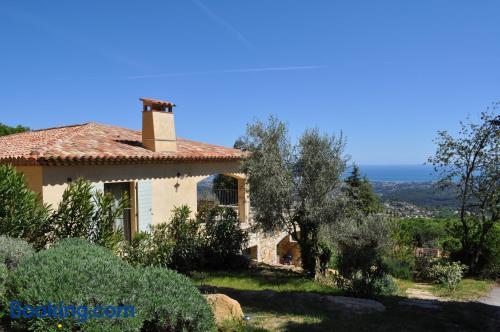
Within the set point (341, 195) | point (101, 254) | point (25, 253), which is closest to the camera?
point (101, 254)

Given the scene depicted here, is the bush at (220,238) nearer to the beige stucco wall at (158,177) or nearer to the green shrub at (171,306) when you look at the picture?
the beige stucco wall at (158,177)

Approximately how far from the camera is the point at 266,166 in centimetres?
1293

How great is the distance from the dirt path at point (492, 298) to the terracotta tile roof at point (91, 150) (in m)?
9.05

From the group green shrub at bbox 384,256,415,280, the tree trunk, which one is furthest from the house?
green shrub at bbox 384,256,415,280

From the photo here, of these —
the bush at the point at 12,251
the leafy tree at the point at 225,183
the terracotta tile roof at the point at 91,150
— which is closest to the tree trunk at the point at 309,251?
the terracotta tile roof at the point at 91,150

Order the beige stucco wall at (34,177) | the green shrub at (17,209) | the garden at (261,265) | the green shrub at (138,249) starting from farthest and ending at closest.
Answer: the green shrub at (138,249) < the beige stucco wall at (34,177) < the green shrub at (17,209) < the garden at (261,265)

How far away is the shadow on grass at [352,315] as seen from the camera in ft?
24.1

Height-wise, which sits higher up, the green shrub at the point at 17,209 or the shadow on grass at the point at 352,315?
the green shrub at the point at 17,209

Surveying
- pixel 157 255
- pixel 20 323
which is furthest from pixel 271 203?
pixel 20 323

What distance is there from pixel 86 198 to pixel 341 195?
25.0 feet

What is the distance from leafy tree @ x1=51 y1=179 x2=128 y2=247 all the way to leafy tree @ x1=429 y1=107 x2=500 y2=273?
13.8 m

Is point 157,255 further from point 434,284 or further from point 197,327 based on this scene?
point 434,284

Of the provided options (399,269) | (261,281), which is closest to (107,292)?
(261,281)

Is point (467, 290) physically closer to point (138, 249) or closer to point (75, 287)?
point (138, 249)
